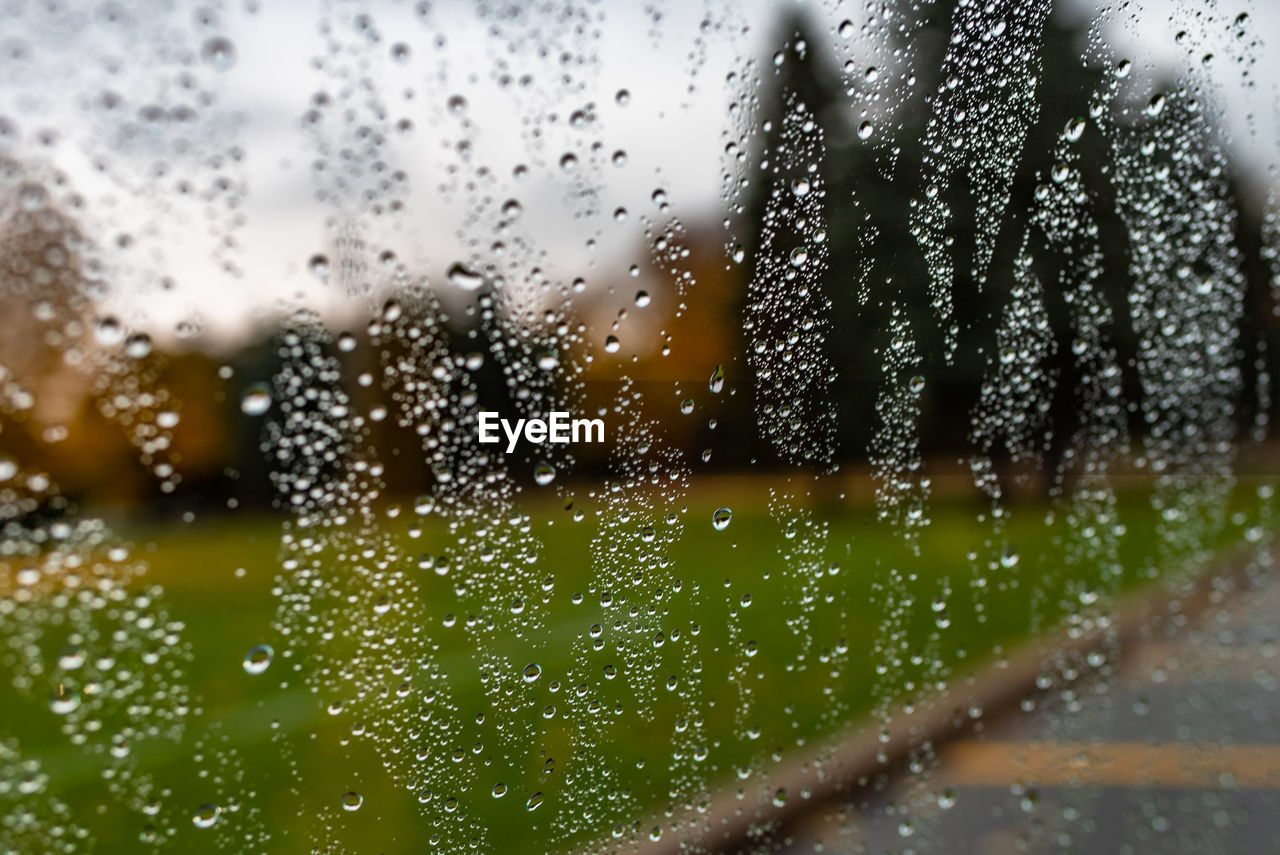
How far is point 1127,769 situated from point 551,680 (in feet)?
6.00

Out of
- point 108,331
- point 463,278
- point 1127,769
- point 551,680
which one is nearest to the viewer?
point 108,331

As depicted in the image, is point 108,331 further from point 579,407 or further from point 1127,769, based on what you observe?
point 1127,769

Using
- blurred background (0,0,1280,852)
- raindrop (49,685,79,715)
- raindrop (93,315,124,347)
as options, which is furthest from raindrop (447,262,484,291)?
raindrop (49,685,79,715)

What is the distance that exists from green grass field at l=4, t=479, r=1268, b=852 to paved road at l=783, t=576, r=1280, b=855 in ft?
0.85

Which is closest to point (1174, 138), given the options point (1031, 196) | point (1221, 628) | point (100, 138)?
point (1031, 196)

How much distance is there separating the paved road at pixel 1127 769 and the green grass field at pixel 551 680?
26 centimetres

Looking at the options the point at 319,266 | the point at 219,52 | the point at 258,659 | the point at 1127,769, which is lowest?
the point at 1127,769

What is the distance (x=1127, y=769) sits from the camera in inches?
92.7

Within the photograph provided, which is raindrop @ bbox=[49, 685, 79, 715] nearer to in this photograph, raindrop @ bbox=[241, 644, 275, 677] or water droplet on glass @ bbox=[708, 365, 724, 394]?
raindrop @ bbox=[241, 644, 275, 677]

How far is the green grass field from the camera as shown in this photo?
36.9 inches

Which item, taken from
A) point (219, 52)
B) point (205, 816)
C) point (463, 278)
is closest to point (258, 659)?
point (205, 816)

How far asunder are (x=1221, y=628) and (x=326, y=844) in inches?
91.3

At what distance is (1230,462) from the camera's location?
2271 mm

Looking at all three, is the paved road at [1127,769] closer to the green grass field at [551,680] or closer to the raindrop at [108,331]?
the green grass field at [551,680]
